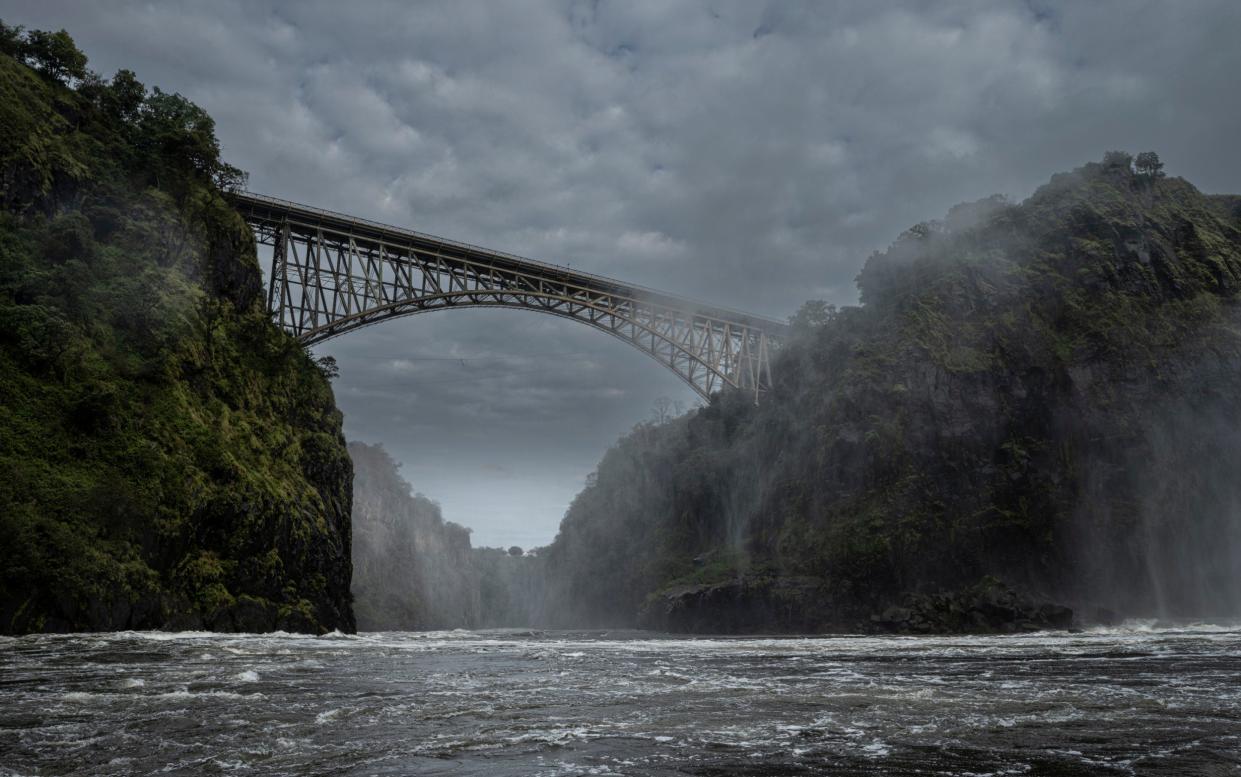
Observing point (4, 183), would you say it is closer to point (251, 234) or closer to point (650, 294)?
point (251, 234)

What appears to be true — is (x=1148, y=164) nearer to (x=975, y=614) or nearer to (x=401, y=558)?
(x=975, y=614)

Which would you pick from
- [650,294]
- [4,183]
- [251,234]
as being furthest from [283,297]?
[650,294]

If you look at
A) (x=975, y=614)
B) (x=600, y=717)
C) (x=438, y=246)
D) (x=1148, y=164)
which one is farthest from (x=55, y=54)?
(x=1148, y=164)

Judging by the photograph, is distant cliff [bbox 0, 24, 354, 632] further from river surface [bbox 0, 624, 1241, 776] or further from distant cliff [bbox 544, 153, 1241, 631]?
distant cliff [bbox 544, 153, 1241, 631]

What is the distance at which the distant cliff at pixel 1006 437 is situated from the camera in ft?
181

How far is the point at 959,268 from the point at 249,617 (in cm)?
5933

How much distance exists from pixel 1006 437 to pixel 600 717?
56.1 meters

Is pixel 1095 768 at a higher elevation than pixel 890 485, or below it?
below

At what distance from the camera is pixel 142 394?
112ft

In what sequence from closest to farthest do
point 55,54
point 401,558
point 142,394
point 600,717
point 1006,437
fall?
1. point 600,717
2. point 142,394
3. point 55,54
4. point 1006,437
5. point 401,558

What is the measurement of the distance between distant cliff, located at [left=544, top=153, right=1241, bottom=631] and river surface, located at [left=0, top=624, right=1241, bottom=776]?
37.1 metres

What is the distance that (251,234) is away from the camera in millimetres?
49500

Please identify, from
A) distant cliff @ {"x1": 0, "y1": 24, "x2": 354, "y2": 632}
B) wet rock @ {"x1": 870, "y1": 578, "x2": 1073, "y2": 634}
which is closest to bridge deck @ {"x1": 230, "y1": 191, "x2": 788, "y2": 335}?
distant cliff @ {"x1": 0, "y1": 24, "x2": 354, "y2": 632}

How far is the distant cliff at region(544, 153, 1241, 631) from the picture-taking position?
55.2 meters
